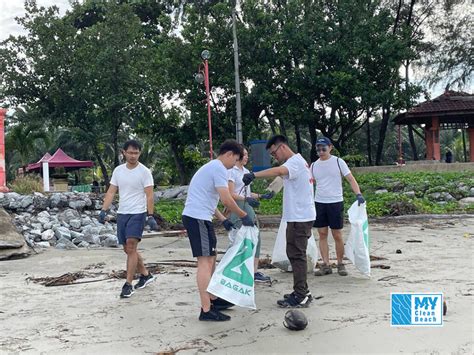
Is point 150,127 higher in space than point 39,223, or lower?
higher

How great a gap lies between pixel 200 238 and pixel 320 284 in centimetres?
187

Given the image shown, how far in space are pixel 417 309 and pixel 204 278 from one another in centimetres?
188

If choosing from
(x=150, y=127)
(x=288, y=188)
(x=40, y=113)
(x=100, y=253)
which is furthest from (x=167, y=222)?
(x=40, y=113)

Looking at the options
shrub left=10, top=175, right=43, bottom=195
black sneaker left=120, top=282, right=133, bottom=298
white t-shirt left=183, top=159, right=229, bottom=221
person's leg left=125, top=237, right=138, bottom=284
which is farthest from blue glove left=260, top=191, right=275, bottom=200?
shrub left=10, top=175, right=43, bottom=195

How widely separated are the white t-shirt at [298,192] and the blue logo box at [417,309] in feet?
3.68

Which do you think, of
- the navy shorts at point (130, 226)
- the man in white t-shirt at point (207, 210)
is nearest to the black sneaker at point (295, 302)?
the man in white t-shirt at point (207, 210)

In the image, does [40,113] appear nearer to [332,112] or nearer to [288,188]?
[332,112]

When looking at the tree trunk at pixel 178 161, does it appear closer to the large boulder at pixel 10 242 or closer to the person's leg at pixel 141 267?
the large boulder at pixel 10 242

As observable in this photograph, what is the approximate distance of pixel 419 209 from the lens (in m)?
14.2

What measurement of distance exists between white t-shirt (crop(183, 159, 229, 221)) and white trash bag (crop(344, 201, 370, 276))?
7.25ft

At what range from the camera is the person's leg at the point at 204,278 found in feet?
14.9

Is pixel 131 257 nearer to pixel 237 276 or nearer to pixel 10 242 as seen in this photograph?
pixel 237 276

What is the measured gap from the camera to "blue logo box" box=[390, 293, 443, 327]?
166 inches

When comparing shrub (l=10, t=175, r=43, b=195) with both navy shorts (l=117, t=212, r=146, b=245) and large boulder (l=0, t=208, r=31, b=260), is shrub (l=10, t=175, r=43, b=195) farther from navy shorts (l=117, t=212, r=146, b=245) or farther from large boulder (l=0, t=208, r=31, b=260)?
navy shorts (l=117, t=212, r=146, b=245)
